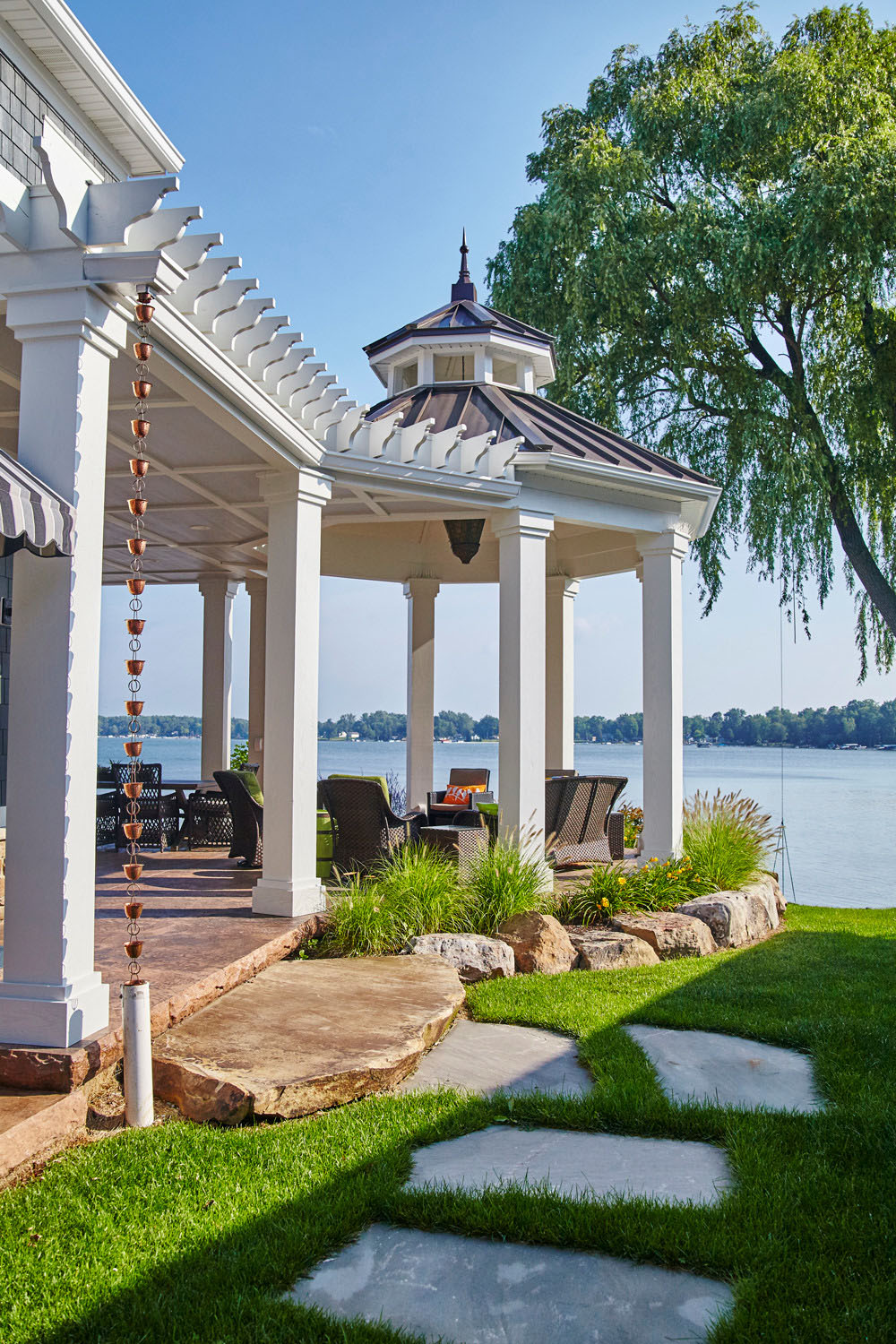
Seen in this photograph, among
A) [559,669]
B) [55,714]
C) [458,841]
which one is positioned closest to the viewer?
[55,714]

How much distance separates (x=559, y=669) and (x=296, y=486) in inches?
244

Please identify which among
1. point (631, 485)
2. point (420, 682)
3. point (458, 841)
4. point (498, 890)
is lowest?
point (498, 890)

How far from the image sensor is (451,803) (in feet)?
34.2

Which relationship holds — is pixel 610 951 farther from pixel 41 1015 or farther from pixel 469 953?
pixel 41 1015

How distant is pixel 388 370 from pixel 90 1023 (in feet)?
28.6

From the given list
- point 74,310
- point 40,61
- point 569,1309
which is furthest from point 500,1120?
point 40,61

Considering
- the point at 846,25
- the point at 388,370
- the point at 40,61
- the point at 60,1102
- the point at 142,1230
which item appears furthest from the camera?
the point at 846,25

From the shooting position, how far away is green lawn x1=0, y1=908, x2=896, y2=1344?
2623mm

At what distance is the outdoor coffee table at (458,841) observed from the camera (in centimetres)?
782

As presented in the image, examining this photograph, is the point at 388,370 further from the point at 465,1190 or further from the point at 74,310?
the point at 465,1190

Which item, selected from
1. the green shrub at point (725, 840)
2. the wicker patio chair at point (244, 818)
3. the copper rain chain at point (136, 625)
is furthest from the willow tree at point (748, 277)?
the copper rain chain at point (136, 625)

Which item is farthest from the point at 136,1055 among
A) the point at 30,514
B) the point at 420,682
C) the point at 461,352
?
the point at 420,682

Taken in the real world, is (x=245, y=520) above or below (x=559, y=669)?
above

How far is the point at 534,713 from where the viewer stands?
8172 mm
